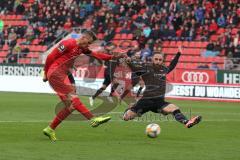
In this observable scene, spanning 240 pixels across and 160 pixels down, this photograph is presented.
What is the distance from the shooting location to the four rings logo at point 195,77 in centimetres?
3447

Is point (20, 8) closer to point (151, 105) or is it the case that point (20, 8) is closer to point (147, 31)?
point (147, 31)

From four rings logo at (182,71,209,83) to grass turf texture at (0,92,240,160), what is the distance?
10787 millimetres

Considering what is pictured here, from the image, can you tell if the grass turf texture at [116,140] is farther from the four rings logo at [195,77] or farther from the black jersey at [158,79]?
the four rings logo at [195,77]

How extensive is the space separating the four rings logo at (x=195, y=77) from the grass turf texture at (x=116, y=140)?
425 inches

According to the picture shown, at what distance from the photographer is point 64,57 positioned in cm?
1545

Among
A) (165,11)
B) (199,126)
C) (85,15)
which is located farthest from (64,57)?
(85,15)

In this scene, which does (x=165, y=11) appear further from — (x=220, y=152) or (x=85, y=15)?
(x=220, y=152)

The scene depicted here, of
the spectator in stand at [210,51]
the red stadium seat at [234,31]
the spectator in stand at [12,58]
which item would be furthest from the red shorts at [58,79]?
the spectator in stand at [12,58]

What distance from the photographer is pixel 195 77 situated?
114 feet

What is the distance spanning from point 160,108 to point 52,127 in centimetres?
283

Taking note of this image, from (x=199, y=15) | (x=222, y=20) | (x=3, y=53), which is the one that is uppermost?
(x=199, y=15)

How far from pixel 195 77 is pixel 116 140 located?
64.2 feet

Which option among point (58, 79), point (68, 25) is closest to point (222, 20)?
point (68, 25)

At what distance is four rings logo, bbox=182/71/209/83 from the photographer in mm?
34469
